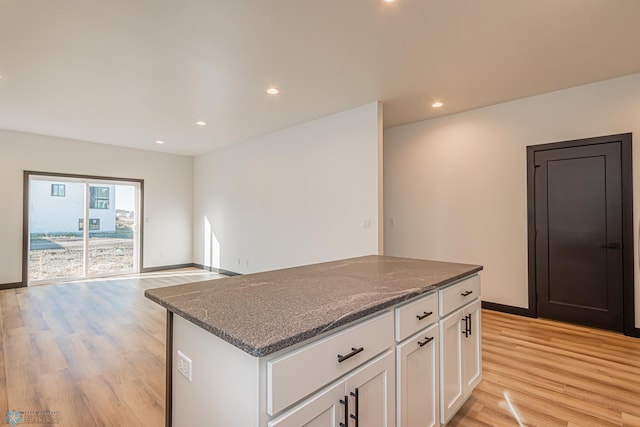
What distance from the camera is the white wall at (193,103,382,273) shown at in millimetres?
4078

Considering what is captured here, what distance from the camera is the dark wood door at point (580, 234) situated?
331 centimetres

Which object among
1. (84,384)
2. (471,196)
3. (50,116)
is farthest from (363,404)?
(50,116)

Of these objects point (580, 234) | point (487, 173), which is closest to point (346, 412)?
point (580, 234)

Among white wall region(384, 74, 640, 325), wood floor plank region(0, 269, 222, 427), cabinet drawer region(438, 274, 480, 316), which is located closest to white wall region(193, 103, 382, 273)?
white wall region(384, 74, 640, 325)

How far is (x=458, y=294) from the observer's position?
189 centimetres

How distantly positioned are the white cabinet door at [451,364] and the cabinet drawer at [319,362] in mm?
591

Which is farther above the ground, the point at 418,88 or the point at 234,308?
the point at 418,88

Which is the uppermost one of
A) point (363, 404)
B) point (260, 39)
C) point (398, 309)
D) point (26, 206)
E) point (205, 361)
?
point (260, 39)

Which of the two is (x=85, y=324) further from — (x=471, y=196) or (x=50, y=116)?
(x=471, y=196)

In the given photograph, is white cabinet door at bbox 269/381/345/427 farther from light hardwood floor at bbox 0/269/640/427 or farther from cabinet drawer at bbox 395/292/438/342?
light hardwood floor at bbox 0/269/640/427

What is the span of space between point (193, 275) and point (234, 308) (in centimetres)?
579

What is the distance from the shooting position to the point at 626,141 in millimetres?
3230

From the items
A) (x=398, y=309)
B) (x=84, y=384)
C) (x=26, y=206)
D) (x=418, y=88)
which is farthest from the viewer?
(x=26, y=206)

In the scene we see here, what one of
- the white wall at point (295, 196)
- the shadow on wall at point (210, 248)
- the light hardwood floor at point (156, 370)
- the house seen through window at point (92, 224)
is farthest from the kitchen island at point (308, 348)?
the house seen through window at point (92, 224)
